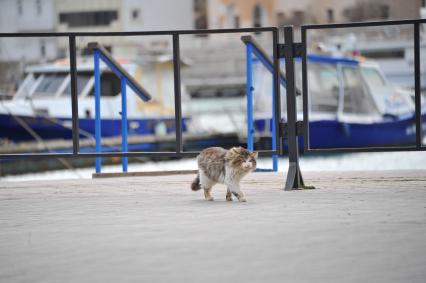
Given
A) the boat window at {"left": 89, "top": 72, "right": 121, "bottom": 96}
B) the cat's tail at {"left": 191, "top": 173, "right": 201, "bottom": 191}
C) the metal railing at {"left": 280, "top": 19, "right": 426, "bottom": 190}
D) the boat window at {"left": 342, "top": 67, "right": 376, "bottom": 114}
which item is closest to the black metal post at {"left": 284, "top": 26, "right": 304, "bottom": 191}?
the metal railing at {"left": 280, "top": 19, "right": 426, "bottom": 190}

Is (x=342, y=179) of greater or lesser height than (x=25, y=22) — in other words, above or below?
below

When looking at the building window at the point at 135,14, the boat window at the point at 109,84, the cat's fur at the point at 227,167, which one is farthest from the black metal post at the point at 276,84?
the building window at the point at 135,14

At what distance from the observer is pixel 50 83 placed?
27.3 m

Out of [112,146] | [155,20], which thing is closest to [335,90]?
[112,146]

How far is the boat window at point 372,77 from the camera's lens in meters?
28.9

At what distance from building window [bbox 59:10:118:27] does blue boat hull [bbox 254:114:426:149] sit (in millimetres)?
35540

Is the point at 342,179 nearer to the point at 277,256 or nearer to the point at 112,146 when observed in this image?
the point at 277,256

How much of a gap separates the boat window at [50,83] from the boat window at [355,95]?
7680mm

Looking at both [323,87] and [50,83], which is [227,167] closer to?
[50,83]

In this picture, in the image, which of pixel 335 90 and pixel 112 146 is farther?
pixel 335 90

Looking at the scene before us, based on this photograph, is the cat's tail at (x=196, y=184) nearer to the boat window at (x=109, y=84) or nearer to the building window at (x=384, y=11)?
the boat window at (x=109, y=84)

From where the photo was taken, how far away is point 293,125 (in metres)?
6.68

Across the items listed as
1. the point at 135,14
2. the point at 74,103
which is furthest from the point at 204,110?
the point at 74,103

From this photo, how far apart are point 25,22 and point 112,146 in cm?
3843
